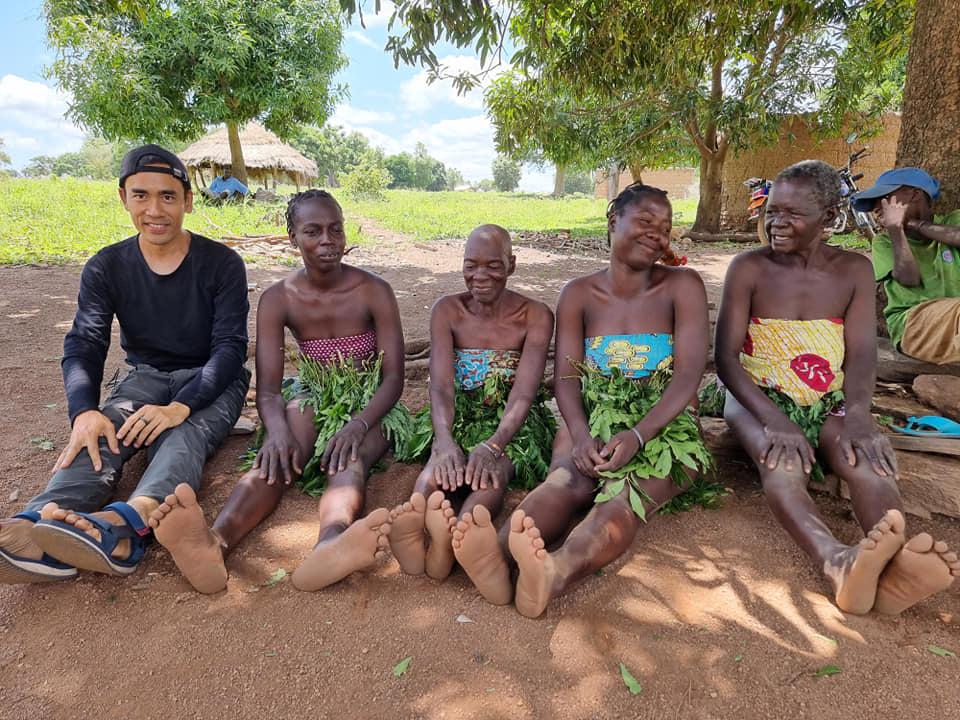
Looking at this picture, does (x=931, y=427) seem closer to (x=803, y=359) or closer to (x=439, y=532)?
(x=803, y=359)

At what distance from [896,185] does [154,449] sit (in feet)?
12.2

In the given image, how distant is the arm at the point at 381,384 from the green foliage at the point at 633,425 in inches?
31.5

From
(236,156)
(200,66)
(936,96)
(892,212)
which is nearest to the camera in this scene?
(892,212)

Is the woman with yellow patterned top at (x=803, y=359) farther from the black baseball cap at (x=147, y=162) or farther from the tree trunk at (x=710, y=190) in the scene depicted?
the tree trunk at (x=710, y=190)

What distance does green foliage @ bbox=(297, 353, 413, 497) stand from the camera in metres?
2.41

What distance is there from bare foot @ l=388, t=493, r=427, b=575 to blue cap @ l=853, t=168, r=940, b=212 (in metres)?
2.83

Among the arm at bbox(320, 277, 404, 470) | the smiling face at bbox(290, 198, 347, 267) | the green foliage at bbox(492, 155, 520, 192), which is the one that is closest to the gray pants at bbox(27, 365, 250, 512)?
the arm at bbox(320, 277, 404, 470)

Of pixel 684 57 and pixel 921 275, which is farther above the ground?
pixel 684 57

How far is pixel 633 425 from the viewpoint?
2.25m

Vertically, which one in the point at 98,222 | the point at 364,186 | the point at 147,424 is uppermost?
the point at 364,186

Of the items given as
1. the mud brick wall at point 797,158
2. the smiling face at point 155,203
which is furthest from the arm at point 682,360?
the mud brick wall at point 797,158

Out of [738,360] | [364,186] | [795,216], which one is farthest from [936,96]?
[364,186]

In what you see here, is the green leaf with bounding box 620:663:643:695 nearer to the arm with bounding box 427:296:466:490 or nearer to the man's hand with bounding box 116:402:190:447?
the arm with bounding box 427:296:466:490

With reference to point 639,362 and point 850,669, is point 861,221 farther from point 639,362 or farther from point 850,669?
point 850,669
